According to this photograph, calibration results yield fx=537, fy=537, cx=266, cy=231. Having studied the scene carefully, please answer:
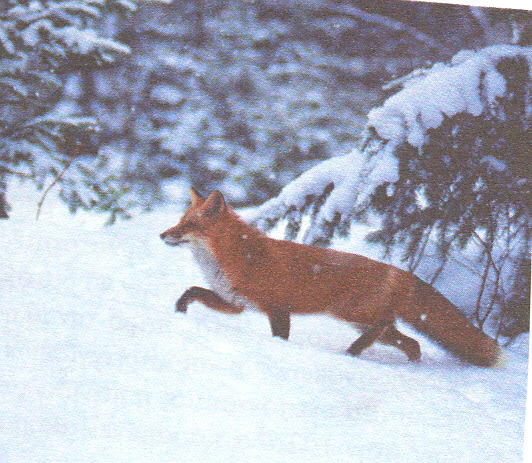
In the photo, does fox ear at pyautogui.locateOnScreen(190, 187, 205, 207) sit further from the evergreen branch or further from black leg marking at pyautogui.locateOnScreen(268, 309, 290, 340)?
the evergreen branch

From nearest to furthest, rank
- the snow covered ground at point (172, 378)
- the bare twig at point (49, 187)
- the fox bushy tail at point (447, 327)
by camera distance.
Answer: the snow covered ground at point (172, 378)
the bare twig at point (49, 187)
the fox bushy tail at point (447, 327)

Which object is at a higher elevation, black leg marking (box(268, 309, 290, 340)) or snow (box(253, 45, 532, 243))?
snow (box(253, 45, 532, 243))

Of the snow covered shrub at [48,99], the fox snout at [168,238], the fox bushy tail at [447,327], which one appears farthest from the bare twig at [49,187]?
the fox bushy tail at [447,327]

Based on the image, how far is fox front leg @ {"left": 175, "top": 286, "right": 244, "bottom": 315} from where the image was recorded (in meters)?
1.67

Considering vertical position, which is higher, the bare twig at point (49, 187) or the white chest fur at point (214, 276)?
the bare twig at point (49, 187)

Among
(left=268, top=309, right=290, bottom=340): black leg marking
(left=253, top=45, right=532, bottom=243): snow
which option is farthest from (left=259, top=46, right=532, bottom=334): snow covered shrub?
(left=268, top=309, right=290, bottom=340): black leg marking

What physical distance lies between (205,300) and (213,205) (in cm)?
30

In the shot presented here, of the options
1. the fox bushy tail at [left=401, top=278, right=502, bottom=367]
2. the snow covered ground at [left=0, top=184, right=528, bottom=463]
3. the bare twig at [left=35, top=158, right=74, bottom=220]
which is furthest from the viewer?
the fox bushy tail at [left=401, top=278, right=502, bottom=367]

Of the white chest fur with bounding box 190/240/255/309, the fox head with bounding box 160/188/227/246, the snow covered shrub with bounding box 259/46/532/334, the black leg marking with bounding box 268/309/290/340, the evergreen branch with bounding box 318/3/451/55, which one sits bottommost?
the black leg marking with bounding box 268/309/290/340

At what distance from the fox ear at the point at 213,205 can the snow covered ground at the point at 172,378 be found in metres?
0.11

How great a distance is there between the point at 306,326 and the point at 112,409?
2.06 ft

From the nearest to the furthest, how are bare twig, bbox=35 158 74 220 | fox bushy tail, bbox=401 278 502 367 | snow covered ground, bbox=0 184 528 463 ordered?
snow covered ground, bbox=0 184 528 463 < bare twig, bbox=35 158 74 220 < fox bushy tail, bbox=401 278 502 367

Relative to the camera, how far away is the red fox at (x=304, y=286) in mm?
1706

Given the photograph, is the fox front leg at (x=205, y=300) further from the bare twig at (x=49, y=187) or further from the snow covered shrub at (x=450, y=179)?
the bare twig at (x=49, y=187)
